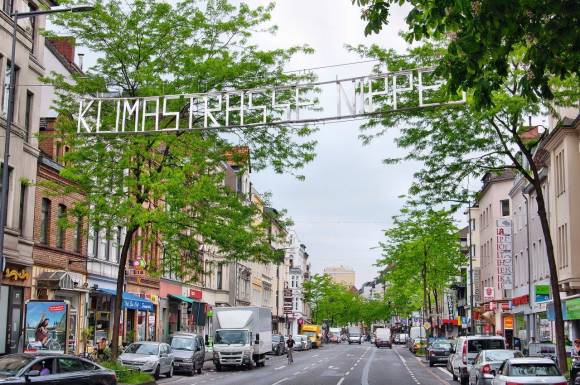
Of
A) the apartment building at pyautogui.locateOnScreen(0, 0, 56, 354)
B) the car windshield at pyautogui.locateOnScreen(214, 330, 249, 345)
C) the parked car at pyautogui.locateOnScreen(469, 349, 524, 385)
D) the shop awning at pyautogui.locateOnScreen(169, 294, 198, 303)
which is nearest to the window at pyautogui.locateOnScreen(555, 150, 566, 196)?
the parked car at pyautogui.locateOnScreen(469, 349, 524, 385)

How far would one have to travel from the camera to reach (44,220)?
33.8 m

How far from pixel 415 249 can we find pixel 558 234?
91.7 feet

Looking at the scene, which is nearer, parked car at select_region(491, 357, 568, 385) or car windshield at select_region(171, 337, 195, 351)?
parked car at select_region(491, 357, 568, 385)

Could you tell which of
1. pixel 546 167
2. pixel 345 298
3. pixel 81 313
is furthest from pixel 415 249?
pixel 345 298

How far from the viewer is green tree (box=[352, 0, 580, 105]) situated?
11391mm

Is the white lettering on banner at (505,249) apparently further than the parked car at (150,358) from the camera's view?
Yes

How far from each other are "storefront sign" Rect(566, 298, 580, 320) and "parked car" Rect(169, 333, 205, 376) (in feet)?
59.1

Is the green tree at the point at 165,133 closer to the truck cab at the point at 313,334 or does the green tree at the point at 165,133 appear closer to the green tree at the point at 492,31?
the green tree at the point at 492,31

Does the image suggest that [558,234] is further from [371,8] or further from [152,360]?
[371,8]

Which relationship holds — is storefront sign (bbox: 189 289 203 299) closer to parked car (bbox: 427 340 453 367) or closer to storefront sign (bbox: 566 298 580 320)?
parked car (bbox: 427 340 453 367)

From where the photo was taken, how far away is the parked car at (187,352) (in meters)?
35.8

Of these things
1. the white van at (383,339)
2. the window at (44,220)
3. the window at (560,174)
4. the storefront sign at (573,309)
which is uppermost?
the window at (560,174)

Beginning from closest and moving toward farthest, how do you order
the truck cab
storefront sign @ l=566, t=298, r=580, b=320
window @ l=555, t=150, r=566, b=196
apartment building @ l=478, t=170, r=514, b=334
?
1. storefront sign @ l=566, t=298, r=580, b=320
2. window @ l=555, t=150, r=566, b=196
3. apartment building @ l=478, t=170, r=514, b=334
4. the truck cab

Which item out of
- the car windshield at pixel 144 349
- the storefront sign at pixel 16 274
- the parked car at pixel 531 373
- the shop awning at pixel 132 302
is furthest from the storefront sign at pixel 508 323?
the parked car at pixel 531 373
